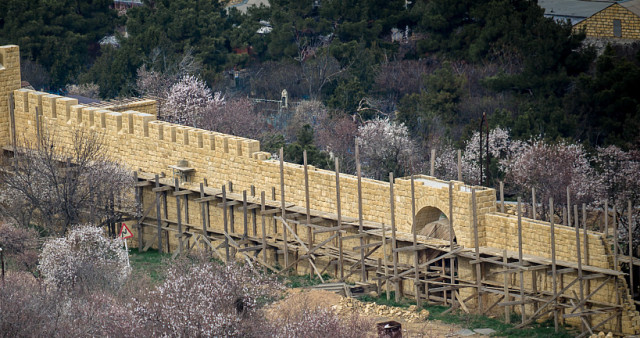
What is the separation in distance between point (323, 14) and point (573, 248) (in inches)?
1730

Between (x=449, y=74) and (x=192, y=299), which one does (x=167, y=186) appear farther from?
(x=449, y=74)

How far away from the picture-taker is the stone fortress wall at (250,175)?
41438 mm

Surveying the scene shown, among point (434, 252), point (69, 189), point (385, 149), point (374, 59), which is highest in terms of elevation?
point (374, 59)

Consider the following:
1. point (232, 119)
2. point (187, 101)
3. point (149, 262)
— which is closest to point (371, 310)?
point (149, 262)

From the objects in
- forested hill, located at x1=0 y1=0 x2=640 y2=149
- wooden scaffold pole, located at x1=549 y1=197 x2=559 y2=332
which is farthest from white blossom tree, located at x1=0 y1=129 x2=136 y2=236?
forested hill, located at x1=0 y1=0 x2=640 y2=149

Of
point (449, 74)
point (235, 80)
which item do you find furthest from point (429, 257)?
point (235, 80)

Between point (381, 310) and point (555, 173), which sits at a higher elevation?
point (555, 173)

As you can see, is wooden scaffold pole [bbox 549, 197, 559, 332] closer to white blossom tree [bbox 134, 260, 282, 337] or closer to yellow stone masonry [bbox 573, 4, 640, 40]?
white blossom tree [bbox 134, 260, 282, 337]

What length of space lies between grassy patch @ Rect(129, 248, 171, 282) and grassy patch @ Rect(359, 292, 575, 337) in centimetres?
693

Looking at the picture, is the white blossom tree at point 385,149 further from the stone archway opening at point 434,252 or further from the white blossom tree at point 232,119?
the stone archway opening at point 434,252

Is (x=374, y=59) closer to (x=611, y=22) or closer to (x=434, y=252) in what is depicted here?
(x=611, y=22)

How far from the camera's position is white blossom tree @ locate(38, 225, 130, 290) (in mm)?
41906

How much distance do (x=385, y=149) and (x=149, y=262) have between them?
16.9 meters

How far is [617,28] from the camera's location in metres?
80.1
